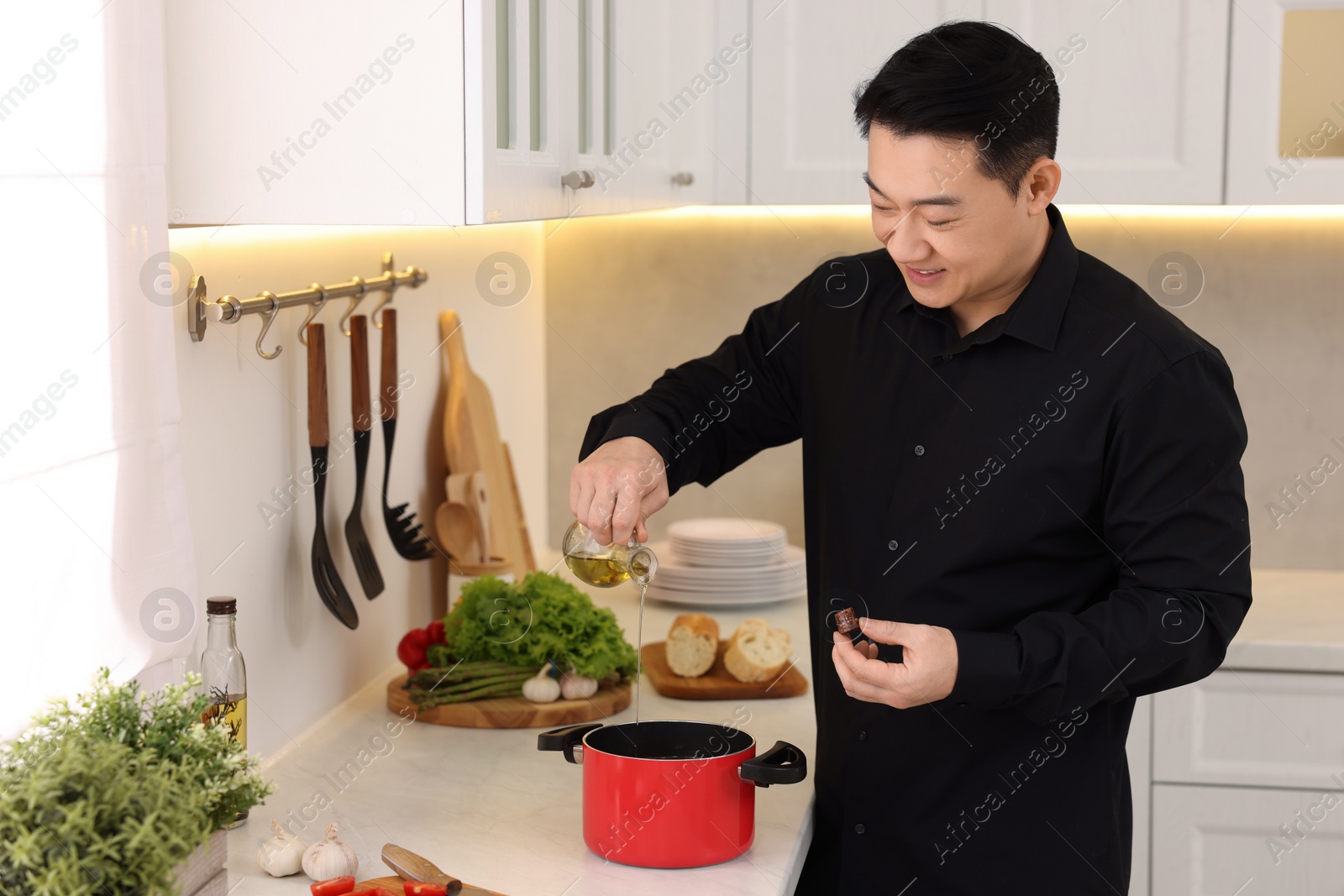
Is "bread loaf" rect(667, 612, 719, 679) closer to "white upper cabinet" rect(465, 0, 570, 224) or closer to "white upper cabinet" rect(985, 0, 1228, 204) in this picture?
"white upper cabinet" rect(465, 0, 570, 224)

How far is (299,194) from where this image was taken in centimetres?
124

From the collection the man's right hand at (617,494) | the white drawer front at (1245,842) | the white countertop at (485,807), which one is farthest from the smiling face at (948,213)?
the white drawer front at (1245,842)

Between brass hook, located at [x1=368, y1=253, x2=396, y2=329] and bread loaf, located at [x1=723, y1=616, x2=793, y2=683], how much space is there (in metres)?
0.68

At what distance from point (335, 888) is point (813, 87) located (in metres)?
1.53

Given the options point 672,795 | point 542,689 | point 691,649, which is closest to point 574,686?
point 542,689

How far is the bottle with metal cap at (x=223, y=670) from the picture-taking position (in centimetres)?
132

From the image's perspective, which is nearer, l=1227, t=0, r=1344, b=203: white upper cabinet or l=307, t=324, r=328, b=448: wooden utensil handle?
l=307, t=324, r=328, b=448: wooden utensil handle

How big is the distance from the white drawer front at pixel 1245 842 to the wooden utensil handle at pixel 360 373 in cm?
139

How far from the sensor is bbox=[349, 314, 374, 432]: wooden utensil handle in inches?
67.9

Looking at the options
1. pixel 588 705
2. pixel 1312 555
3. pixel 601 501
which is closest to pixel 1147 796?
pixel 1312 555

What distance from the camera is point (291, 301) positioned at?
153cm

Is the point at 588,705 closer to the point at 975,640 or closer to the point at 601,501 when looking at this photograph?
the point at 601,501

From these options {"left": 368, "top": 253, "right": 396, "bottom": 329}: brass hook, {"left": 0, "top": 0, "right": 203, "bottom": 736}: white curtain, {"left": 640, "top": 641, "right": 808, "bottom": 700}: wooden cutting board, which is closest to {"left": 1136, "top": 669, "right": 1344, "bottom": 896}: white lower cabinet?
{"left": 640, "top": 641, "right": 808, "bottom": 700}: wooden cutting board

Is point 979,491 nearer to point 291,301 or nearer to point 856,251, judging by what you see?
point 291,301
